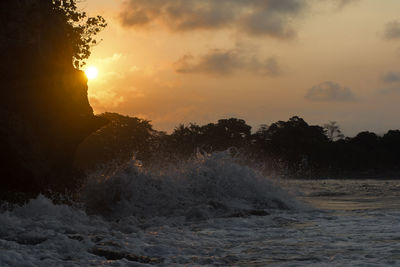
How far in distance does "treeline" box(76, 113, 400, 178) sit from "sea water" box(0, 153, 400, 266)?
37963 mm

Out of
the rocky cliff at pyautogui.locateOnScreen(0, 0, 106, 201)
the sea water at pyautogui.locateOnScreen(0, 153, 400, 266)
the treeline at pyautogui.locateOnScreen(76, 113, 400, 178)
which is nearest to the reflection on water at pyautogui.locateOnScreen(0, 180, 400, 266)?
the sea water at pyautogui.locateOnScreen(0, 153, 400, 266)

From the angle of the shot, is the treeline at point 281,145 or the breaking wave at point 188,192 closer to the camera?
the breaking wave at point 188,192

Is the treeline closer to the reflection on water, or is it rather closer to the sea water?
the sea water

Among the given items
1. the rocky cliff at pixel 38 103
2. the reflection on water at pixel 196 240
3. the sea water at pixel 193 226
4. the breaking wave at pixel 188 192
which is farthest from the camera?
the breaking wave at pixel 188 192

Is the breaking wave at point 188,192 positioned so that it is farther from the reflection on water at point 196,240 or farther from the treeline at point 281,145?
the treeline at point 281,145

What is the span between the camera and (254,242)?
26.3 ft

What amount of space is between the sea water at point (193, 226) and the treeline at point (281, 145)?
1495 inches

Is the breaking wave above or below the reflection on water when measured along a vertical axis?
above

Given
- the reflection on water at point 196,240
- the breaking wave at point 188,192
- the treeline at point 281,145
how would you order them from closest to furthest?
1. the reflection on water at point 196,240
2. the breaking wave at point 188,192
3. the treeline at point 281,145

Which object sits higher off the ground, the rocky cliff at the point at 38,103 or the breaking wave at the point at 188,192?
the rocky cliff at the point at 38,103

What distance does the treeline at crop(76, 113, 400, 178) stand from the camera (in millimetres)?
63850

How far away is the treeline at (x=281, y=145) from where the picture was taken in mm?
63850

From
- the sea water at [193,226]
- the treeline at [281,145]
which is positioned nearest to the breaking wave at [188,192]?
the sea water at [193,226]

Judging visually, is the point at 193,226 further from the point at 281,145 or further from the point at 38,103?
the point at 281,145
